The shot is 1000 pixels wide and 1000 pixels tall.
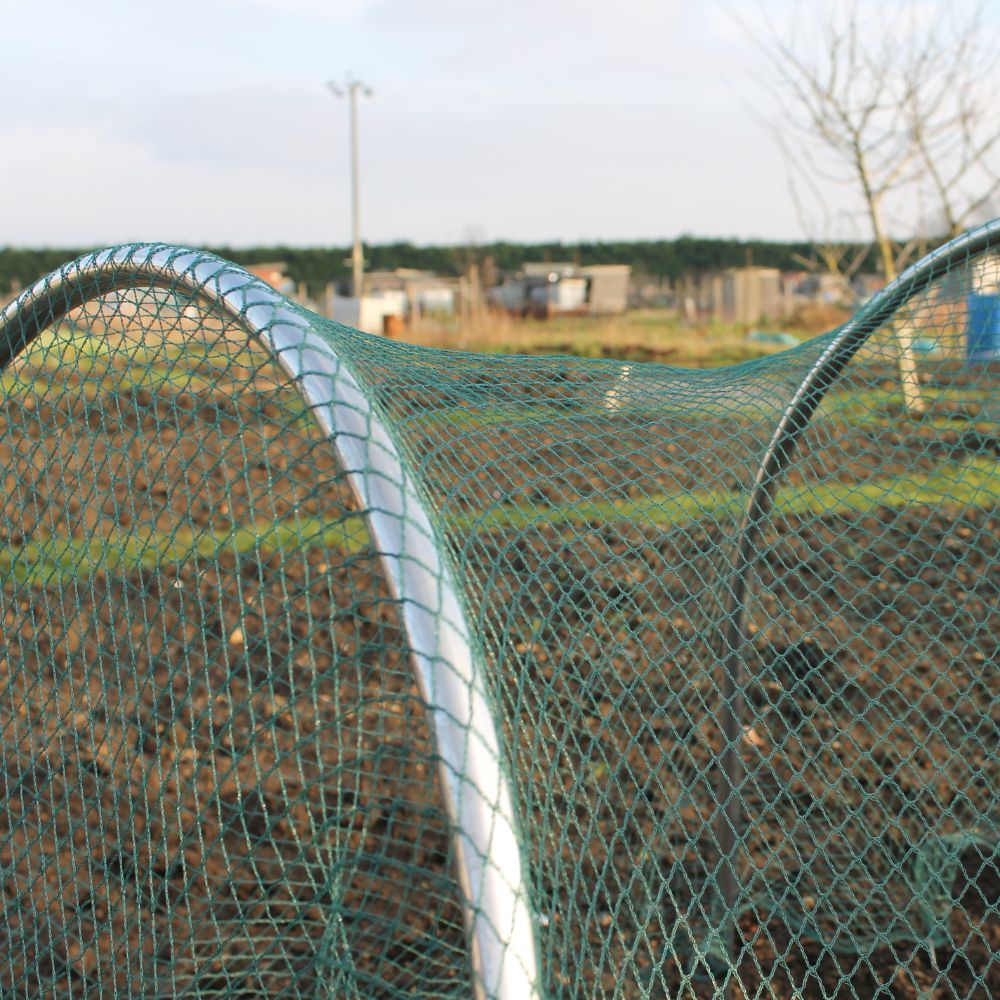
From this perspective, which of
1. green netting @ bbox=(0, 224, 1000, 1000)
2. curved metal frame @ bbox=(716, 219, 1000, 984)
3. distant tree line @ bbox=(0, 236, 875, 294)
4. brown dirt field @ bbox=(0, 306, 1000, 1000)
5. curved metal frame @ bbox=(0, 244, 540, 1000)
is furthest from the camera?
distant tree line @ bbox=(0, 236, 875, 294)

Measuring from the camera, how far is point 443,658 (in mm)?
1153

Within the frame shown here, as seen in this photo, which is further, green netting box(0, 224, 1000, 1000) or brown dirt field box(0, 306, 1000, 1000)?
brown dirt field box(0, 306, 1000, 1000)

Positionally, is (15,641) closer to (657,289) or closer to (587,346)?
(587,346)

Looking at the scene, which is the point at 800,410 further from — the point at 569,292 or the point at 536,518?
the point at 569,292

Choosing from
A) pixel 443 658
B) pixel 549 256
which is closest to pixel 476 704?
pixel 443 658

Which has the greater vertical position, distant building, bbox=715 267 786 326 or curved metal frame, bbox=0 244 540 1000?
curved metal frame, bbox=0 244 540 1000

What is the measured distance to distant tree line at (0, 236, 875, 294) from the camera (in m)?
46.2

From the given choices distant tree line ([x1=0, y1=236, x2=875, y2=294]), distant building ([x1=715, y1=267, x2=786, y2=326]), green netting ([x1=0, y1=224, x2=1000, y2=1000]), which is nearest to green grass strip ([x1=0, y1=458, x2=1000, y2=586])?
green netting ([x1=0, y1=224, x2=1000, y2=1000])

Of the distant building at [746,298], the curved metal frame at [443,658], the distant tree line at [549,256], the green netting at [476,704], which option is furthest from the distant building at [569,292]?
the curved metal frame at [443,658]

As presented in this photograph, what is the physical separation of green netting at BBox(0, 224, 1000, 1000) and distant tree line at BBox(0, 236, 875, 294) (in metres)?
41.4

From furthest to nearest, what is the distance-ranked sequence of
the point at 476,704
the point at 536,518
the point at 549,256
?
the point at 549,256 → the point at 536,518 → the point at 476,704

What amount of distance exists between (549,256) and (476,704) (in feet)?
166

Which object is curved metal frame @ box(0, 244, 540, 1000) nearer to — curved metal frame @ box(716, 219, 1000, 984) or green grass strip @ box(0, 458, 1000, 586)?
green grass strip @ box(0, 458, 1000, 586)

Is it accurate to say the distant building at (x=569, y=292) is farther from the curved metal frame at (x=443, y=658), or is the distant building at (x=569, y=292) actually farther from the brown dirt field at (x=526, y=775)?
the curved metal frame at (x=443, y=658)
